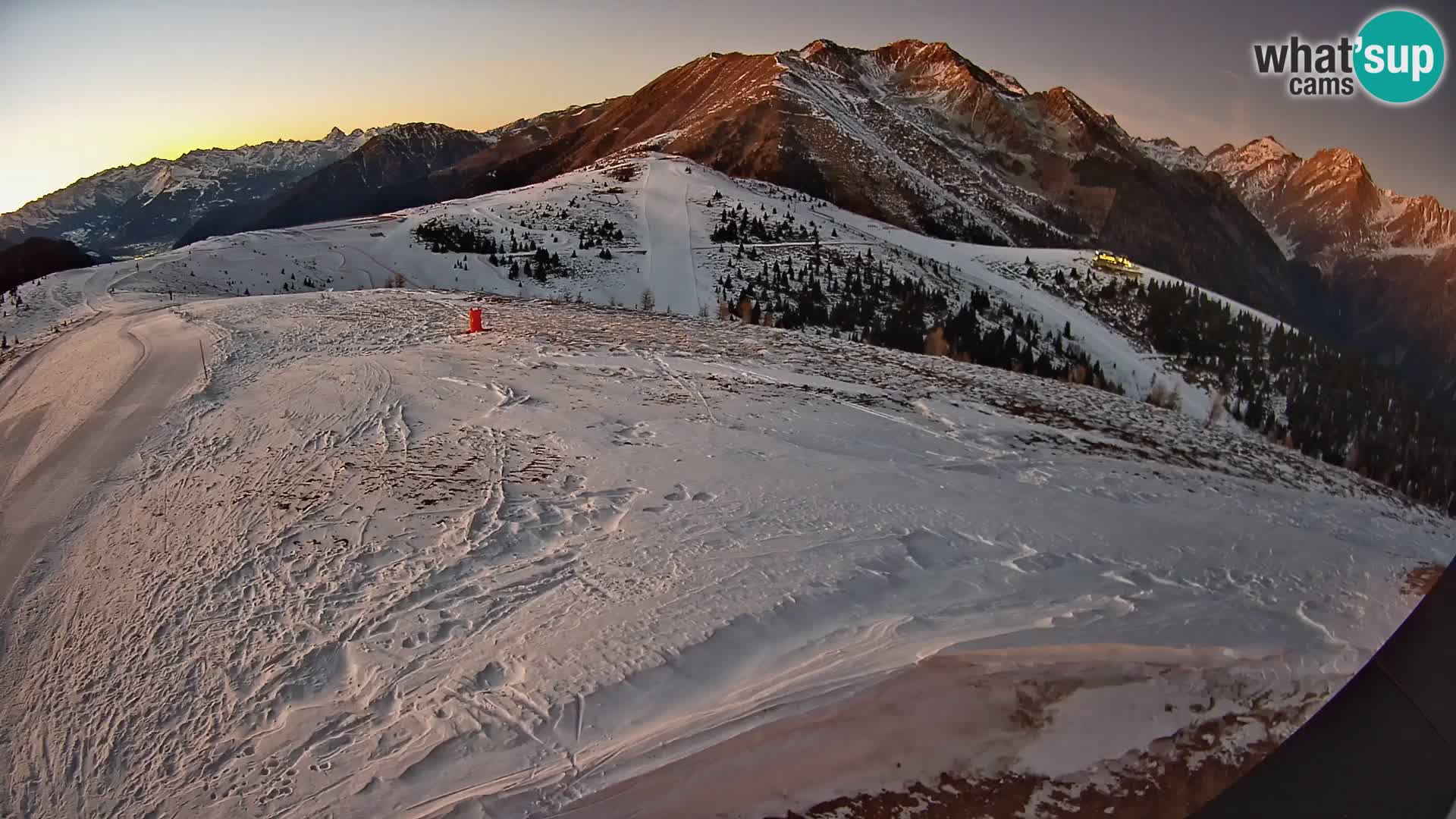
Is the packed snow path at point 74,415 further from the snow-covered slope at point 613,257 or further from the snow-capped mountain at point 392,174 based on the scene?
the snow-capped mountain at point 392,174

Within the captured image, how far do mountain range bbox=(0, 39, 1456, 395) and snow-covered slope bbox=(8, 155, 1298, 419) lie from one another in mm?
2583

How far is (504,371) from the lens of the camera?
8.24m

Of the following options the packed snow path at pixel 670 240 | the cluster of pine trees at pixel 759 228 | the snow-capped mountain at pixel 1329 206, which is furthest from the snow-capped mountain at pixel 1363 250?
the cluster of pine trees at pixel 759 228

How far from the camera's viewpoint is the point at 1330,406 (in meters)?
2.54

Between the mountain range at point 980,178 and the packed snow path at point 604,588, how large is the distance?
2.86 ft

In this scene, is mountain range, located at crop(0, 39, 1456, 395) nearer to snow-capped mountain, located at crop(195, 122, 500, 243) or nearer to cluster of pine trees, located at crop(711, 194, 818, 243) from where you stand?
snow-capped mountain, located at crop(195, 122, 500, 243)

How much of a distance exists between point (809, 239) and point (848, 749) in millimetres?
29469

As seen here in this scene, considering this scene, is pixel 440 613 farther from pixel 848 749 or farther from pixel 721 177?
pixel 721 177

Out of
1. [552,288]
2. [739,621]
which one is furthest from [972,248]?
[739,621]

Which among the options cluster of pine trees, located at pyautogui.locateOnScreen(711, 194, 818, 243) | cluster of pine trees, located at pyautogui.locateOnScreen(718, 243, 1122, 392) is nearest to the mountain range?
cluster of pine trees, located at pyautogui.locateOnScreen(718, 243, 1122, 392)

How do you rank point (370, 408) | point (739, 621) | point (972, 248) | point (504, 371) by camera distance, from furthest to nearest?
point (972, 248)
point (504, 371)
point (370, 408)
point (739, 621)

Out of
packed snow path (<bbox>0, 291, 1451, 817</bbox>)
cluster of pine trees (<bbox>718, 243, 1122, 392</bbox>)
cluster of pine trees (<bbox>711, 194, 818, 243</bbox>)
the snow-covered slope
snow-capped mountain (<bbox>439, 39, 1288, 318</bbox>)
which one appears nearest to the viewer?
packed snow path (<bbox>0, 291, 1451, 817</bbox>)

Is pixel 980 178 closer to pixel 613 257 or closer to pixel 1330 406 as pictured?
pixel 613 257

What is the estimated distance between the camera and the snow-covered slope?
19.0 m
